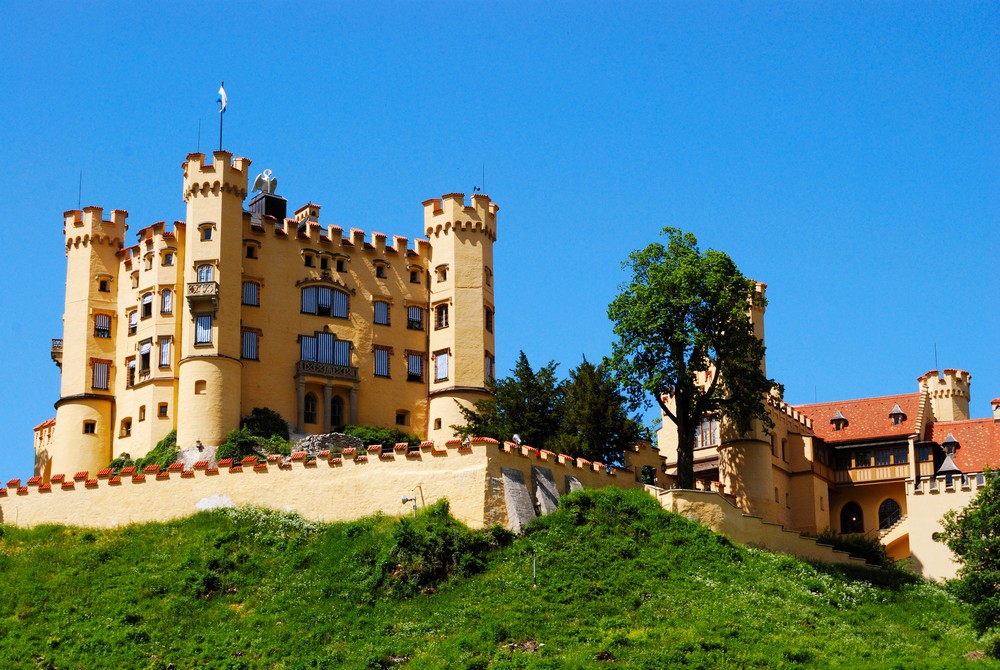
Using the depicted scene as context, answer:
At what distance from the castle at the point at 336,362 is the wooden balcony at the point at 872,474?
0.09 metres

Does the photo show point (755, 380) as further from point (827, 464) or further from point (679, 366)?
point (827, 464)

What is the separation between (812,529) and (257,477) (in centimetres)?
3060

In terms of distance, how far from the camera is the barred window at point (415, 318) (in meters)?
Answer: 91.9

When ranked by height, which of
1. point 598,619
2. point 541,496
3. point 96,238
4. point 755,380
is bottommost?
point 598,619

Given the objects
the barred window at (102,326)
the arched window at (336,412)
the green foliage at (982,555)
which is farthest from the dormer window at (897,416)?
the barred window at (102,326)

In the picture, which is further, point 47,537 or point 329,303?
point 329,303

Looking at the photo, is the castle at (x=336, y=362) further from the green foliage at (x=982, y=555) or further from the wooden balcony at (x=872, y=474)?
the green foliage at (x=982, y=555)

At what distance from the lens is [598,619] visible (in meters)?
59.2

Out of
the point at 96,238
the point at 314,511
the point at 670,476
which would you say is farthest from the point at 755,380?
the point at 96,238

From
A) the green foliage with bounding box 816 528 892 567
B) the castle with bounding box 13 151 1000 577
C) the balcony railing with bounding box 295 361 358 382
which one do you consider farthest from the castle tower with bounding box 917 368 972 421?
the balcony railing with bounding box 295 361 358 382

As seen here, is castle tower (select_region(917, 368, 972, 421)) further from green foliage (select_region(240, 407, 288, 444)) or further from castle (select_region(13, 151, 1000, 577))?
green foliage (select_region(240, 407, 288, 444))

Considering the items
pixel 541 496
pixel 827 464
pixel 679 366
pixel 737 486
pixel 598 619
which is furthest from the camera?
pixel 827 464

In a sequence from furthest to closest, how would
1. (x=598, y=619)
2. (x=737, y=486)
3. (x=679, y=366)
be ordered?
(x=737, y=486) → (x=679, y=366) → (x=598, y=619)

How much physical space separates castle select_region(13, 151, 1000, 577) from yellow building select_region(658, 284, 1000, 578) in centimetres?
10
